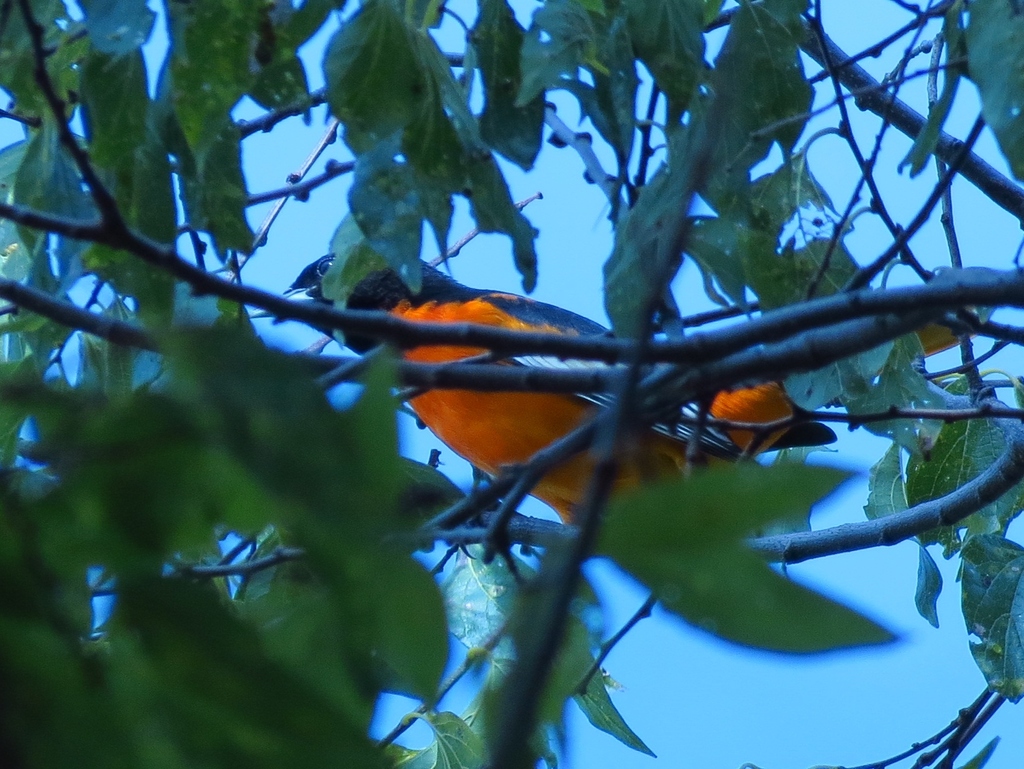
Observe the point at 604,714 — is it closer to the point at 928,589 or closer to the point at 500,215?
the point at 928,589

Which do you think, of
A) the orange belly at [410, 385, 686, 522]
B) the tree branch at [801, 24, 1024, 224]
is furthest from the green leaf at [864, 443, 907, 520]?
the tree branch at [801, 24, 1024, 224]

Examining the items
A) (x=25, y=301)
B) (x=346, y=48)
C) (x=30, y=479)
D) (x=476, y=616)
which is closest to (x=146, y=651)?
(x=30, y=479)

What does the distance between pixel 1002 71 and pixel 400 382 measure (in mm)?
625

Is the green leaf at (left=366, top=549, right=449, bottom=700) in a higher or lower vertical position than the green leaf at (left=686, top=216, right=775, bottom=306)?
lower

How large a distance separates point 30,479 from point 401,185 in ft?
2.29

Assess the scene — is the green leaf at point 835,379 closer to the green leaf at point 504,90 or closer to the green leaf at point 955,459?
the green leaf at point 504,90

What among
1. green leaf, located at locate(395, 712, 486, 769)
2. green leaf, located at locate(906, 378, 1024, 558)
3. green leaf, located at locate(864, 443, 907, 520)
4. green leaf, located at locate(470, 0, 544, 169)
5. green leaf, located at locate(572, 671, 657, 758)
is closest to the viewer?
green leaf, located at locate(470, 0, 544, 169)

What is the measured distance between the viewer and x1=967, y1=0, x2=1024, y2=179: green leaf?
106 centimetres

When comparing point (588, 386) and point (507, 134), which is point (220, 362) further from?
point (507, 134)

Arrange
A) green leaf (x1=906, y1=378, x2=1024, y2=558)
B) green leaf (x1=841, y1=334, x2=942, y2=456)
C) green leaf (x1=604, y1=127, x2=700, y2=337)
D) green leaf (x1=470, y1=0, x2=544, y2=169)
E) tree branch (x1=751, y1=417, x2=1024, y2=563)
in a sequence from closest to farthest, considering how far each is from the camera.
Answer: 1. green leaf (x1=604, y1=127, x2=700, y2=337)
2. green leaf (x1=470, y1=0, x2=544, y2=169)
3. green leaf (x1=841, y1=334, x2=942, y2=456)
4. tree branch (x1=751, y1=417, x2=1024, y2=563)
5. green leaf (x1=906, y1=378, x2=1024, y2=558)

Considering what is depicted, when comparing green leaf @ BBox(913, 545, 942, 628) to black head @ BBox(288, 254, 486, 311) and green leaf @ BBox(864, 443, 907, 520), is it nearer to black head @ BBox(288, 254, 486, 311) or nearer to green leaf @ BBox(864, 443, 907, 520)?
green leaf @ BBox(864, 443, 907, 520)

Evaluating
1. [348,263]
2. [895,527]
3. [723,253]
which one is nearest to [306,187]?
[348,263]

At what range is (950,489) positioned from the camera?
2.37 m

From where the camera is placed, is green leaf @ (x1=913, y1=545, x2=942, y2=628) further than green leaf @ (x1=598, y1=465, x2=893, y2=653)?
Yes
